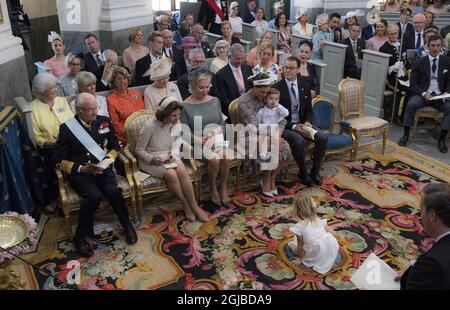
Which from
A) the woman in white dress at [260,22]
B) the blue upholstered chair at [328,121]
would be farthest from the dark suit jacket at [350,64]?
the woman in white dress at [260,22]

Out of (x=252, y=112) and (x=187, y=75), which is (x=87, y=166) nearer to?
(x=252, y=112)

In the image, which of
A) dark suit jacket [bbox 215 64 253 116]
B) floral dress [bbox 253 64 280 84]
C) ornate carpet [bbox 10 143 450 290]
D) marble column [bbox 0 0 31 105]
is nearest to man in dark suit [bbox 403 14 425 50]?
floral dress [bbox 253 64 280 84]

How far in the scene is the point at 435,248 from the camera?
6.96ft

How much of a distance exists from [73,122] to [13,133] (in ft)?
1.72

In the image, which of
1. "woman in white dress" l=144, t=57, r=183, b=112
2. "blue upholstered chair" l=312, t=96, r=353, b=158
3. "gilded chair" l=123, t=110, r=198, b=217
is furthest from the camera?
"blue upholstered chair" l=312, t=96, r=353, b=158

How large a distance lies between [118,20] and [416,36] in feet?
15.0

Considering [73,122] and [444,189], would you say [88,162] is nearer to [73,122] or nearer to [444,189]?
[73,122]

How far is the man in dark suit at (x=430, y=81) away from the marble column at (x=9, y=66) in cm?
456

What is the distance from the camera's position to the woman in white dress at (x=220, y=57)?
5.80m

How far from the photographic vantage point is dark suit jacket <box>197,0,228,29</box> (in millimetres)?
9320

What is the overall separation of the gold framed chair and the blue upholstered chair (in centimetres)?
226

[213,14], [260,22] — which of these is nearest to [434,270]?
[260,22]

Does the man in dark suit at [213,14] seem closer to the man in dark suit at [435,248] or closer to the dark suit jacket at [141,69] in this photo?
the dark suit jacket at [141,69]

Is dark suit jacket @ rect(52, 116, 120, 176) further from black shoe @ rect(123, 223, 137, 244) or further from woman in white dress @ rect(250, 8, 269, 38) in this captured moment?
woman in white dress @ rect(250, 8, 269, 38)
